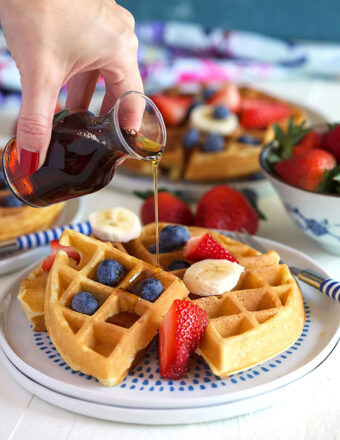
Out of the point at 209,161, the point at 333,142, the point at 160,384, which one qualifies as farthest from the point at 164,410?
the point at 209,161

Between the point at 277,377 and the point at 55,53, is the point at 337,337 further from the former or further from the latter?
the point at 55,53

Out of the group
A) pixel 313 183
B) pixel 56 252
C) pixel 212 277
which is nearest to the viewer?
pixel 212 277

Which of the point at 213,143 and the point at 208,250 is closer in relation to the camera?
the point at 208,250

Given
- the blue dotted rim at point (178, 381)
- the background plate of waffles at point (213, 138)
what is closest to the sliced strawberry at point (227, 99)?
the background plate of waffles at point (213, 138)

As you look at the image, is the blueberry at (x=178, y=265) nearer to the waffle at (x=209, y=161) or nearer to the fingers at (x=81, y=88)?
the fingers at (x=81, y=88)

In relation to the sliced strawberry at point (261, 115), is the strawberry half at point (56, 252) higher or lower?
higher

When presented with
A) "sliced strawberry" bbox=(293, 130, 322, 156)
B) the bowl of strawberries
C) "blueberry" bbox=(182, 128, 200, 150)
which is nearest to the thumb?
the bowl of strawberries

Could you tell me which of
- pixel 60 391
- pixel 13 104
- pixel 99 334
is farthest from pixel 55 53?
pixel 13 104

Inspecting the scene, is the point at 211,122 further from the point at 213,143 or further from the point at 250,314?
the point at 250,314
